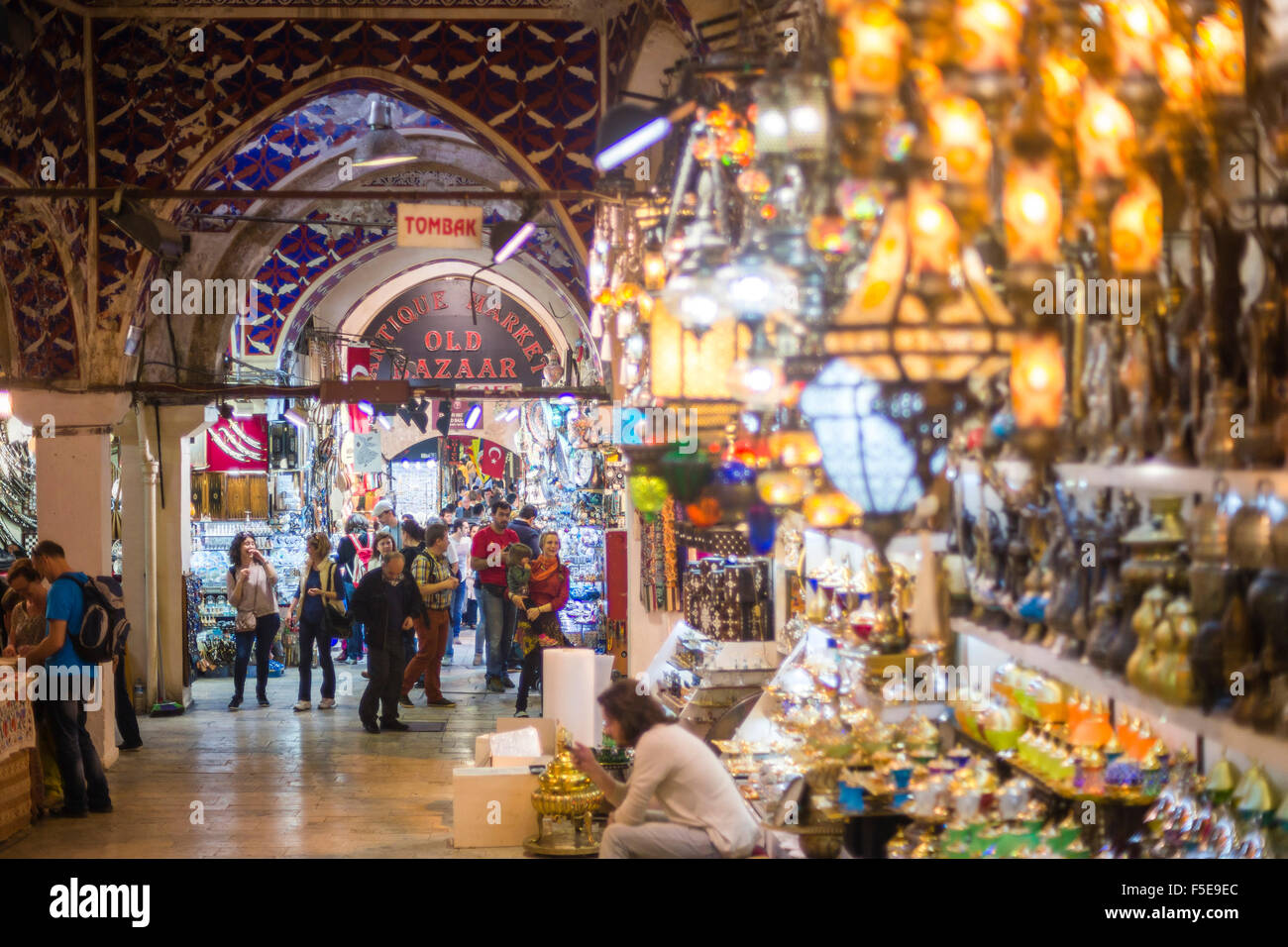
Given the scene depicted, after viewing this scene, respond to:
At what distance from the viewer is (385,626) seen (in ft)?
33.6

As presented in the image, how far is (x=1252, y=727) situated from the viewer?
2615 millimetres

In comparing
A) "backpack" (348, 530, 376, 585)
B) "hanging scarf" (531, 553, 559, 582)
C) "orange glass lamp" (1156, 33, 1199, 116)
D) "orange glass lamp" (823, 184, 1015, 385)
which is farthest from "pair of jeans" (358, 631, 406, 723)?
"orange glass lamp" (1156, 33, 1199, 116)

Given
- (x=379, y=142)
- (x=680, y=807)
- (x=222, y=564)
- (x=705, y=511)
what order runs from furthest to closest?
1. (x=222, y=564)
2. (x=379, y=142)
3. (x=705, y=511)
4. (x=680, y=807)

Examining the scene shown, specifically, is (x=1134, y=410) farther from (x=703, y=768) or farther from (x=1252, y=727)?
(x=703, y=768)

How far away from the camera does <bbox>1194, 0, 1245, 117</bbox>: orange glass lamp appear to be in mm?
2627

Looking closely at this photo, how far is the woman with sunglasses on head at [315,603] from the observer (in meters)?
11.4

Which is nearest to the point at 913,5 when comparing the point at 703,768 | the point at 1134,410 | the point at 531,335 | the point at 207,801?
the point at 1134,410

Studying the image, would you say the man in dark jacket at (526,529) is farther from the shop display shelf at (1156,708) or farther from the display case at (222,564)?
the shop display shelf at (1156,708)

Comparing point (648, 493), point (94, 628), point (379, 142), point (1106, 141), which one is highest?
point (379, 142)

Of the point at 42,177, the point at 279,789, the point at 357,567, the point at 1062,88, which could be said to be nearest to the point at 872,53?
the point at 1062,88

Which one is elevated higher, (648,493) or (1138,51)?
(1138,51)

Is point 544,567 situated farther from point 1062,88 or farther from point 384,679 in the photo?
point 1062,88

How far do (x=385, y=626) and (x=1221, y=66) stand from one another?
27.6 feet

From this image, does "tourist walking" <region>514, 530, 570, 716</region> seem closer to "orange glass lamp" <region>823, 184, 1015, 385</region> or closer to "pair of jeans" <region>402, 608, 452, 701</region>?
"pair of jeans" <region>402, 608, 452, 701</region>
